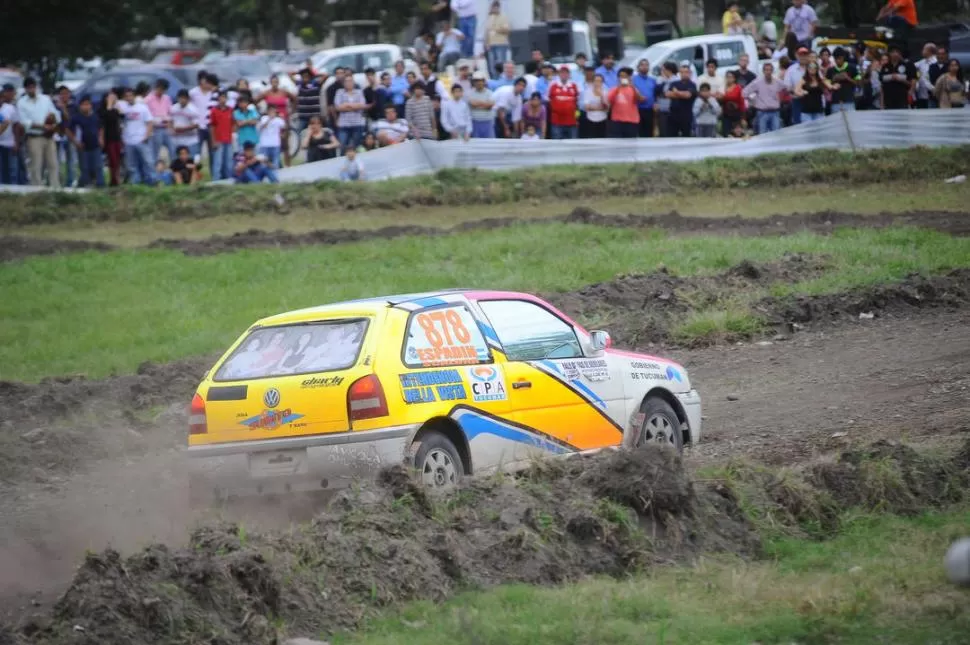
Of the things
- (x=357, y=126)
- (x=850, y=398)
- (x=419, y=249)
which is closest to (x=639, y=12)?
(x=357, y=126)

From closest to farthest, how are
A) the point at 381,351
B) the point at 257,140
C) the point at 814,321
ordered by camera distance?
the point at 381,351 → the point at 814,321 → the point at 257,140

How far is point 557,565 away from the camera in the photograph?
26.1ft

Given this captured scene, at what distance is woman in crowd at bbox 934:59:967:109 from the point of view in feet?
93.8

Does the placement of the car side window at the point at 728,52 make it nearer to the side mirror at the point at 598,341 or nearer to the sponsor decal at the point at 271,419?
the side mirror at the point at 598,341

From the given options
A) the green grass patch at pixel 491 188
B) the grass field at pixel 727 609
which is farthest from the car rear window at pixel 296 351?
the green grass patch at pixel 491 188

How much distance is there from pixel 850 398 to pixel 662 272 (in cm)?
642

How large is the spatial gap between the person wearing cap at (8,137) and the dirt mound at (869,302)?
53.6 ft

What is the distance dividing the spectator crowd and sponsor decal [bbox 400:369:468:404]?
18.2 metres

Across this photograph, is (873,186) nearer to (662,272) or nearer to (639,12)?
(662,272)

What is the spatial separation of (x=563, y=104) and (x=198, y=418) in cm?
1988

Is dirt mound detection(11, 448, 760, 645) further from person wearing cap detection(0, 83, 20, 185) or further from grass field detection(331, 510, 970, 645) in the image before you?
person wearing cap detection(0, 83, 20, 185)

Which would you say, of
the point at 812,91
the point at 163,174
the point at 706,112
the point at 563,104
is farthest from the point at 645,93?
the point at 163,174

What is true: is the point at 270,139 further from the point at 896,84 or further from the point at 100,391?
the point at 100,391

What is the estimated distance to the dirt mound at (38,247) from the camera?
2342 centimetres
